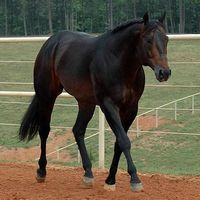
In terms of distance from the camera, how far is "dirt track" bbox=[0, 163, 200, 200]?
4520 millimetres

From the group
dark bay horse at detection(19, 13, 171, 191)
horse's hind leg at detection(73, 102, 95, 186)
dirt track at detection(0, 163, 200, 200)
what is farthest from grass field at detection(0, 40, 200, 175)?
dark bay horse at detection(19, 13, 171, 191)

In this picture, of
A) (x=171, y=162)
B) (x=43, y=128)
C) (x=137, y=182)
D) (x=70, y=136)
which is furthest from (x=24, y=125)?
(x=70, y=136)

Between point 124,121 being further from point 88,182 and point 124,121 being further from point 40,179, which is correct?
point 40,179

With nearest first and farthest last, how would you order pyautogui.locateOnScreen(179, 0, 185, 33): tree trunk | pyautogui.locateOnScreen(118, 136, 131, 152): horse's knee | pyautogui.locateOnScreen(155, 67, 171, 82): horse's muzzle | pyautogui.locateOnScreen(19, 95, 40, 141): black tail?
pyautogui.locateOnScreen(155, 67, 171, 82): horse's muzzle < pyautogui.locateOnScreen(118, 136, 131, 152): horse's knee < pyautogui.locateOnScreen(19, 95, 40, 141): black tail < pyautogui.locateOnScreen(179, 0, 185, 33): tree trunk

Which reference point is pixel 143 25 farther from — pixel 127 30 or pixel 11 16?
pixel 11 16

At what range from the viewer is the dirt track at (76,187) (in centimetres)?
452

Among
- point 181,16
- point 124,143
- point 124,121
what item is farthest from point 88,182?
point 181,16

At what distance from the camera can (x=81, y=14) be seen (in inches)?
2263

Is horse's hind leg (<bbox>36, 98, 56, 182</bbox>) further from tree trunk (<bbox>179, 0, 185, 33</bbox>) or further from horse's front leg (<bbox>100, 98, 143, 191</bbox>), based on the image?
tree trunk (<bbox>179, 0, 185, 33</bbox>)

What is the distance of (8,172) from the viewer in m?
5.80

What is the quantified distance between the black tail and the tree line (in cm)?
4909

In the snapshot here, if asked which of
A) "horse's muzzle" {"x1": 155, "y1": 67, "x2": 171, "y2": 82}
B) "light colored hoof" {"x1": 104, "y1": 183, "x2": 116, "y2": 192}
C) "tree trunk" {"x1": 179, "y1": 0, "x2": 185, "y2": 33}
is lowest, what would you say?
"tree trunk" {"x1": 179, "y1": 0, "x2": 185, "y2": 33}

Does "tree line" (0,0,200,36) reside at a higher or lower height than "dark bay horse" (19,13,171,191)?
lower

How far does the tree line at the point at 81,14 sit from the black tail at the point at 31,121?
161 ft
